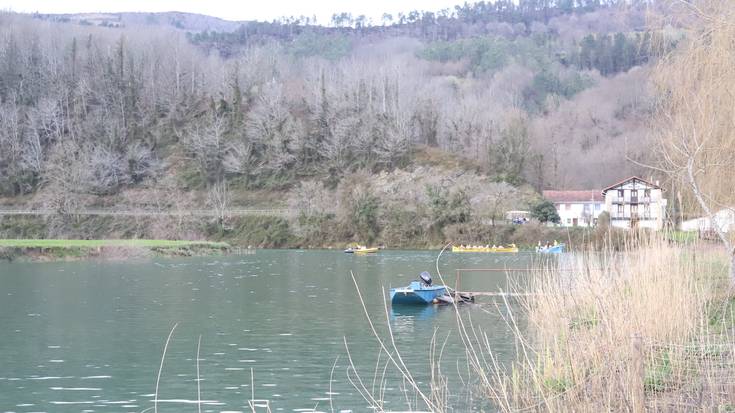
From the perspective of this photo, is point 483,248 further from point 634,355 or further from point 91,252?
point 634,355

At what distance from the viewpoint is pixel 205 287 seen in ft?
140

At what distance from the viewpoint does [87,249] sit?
221 ft

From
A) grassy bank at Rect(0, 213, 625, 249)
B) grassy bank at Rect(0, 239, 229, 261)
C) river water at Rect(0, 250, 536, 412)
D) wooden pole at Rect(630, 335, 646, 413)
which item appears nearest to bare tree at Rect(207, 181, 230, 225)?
grassy bank at Rect(0, 213, 625, 249)

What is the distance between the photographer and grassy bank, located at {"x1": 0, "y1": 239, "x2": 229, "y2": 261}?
6438cm

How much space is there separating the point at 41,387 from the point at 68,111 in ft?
370

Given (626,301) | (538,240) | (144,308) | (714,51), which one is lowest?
(538,240)

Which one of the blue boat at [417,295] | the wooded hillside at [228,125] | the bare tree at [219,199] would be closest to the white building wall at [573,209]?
the wooded hillside at [228,125]

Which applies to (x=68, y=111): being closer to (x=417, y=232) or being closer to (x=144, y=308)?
(x=417, y=232)

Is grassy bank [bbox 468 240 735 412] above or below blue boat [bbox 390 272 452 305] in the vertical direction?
above

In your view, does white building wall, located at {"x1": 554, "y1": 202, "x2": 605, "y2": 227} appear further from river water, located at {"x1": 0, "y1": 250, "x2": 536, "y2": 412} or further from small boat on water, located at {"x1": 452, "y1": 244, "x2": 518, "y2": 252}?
river water, located at {"x1": 0, "y1": 250, "x2": 536, "y2": 412}

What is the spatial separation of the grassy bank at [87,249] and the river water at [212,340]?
15533 millimetres

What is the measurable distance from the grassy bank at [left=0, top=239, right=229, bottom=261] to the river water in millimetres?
15533

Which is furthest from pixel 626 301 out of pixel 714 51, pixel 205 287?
pixel 205 287

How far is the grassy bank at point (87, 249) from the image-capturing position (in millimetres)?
64375
